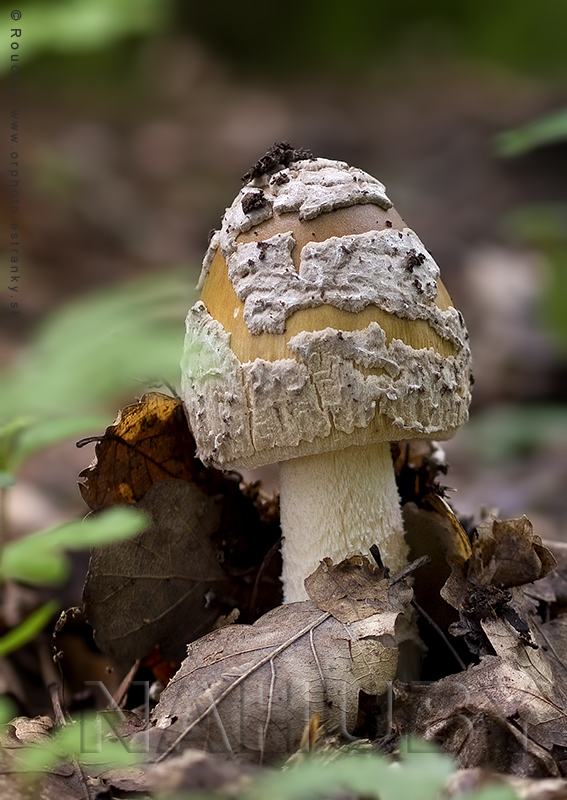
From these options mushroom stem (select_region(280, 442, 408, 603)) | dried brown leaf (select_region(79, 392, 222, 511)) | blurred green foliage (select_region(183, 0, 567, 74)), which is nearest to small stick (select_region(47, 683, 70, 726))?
dried brown leaf (select_region(79, 392, 222, 511))

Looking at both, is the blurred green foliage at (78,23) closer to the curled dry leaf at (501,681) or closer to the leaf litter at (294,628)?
the leaf litter at (294,628)

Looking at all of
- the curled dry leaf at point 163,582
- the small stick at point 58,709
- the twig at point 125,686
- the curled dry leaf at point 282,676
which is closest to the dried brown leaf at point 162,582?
the curled dry leaf at point 163,582

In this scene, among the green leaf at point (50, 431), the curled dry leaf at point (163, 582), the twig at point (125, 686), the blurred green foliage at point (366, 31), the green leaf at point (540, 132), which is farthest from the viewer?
the blurred green foliage at point (366, 31)

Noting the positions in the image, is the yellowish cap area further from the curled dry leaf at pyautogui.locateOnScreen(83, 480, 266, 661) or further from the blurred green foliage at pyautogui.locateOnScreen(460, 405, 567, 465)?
the blurred green foliage at pyautogui.locateOnScreen(460, 405, 567, 465)

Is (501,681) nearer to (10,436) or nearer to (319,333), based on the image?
(319,333)

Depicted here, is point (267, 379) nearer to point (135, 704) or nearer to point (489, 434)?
point (135, 704)

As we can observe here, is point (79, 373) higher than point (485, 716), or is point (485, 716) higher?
point (79, 373)

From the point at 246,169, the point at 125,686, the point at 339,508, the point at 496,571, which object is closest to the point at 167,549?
the point at 125,686
